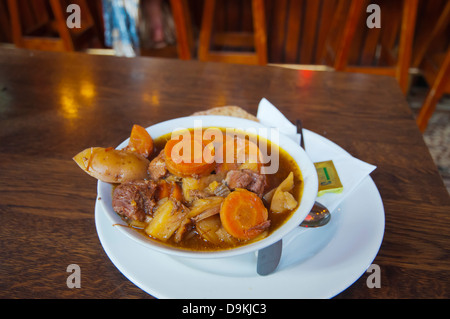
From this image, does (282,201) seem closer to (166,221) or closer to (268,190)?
(268,190)

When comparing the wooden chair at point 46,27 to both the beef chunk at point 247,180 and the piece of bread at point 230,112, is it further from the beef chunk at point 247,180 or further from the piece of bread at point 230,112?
the beef chunk at point 247,180

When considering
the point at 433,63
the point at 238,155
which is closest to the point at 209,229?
the point at 238,155

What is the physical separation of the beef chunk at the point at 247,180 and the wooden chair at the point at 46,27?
11.1 ft

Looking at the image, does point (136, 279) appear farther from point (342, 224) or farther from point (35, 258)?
point (342, 224)

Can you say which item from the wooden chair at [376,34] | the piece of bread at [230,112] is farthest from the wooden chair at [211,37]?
the piece of bread at [230,112]

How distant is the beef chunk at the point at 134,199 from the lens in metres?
1.09

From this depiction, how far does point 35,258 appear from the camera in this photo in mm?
1208

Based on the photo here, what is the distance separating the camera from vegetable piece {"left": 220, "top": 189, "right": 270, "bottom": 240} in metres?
1.07

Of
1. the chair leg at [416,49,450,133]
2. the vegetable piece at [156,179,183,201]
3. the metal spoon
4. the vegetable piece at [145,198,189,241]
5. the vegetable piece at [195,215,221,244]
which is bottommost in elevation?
the chair leg at [416,49,450,133]

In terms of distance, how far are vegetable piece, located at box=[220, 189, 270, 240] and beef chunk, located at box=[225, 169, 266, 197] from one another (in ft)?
0.18

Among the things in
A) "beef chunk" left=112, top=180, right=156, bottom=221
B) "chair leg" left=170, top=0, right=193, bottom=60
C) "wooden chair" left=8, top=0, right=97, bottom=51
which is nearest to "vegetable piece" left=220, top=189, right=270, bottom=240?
"beef chunk" left=112, top=180, right=156, bottom=221

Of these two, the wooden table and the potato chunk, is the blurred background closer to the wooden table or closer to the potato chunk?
the wooden table

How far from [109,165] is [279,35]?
3.65 meters
